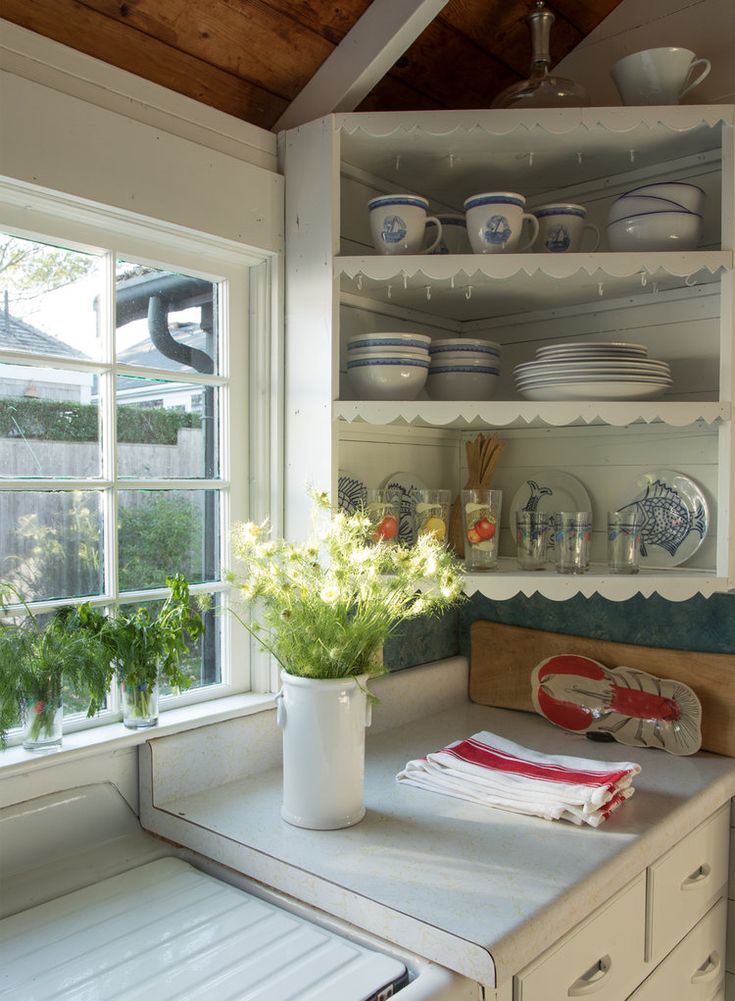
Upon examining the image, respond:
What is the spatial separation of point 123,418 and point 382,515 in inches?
21.4

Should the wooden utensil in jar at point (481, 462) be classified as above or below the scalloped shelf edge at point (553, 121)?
below

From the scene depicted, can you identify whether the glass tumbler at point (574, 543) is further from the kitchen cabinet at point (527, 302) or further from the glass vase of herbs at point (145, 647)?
the glass vase of herbs at point (145, 647)

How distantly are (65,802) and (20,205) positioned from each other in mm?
981

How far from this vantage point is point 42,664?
4.26 ft

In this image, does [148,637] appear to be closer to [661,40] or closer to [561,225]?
[561,225]

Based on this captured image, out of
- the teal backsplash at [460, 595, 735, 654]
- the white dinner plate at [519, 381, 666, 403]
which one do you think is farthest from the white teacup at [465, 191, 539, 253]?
the teal backsplash at [460, 595, 735, 654]

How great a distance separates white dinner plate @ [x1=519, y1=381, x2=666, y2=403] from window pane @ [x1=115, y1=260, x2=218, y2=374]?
677 millimetres

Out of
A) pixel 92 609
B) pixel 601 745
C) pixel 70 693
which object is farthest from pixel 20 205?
pixel 601 745

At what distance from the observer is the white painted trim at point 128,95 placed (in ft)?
4.21

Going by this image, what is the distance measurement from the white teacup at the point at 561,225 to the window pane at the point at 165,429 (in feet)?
2.48

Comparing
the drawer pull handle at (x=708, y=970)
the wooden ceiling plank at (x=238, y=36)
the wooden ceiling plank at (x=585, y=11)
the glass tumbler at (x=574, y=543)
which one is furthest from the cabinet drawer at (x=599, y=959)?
the wooden ceiling plank at (x=585, y=11)

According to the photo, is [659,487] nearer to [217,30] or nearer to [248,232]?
[248,232]

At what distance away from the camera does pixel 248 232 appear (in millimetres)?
1636

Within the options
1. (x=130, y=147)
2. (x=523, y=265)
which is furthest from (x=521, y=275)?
(x=130, y=147)
